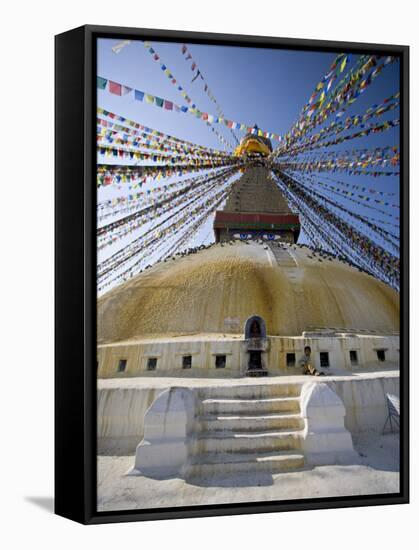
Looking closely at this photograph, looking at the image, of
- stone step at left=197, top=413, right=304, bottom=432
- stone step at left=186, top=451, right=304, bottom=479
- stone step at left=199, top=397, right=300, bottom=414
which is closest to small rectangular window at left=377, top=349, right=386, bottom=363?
stone step at left=199, top=397, right=300, bottom=414

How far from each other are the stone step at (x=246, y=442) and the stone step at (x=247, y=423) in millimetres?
159

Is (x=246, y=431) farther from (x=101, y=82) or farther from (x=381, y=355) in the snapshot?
(x=101, y=82)

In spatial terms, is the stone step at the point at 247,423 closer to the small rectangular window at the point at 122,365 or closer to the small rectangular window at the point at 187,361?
the small rectangular window at the point at 122,365

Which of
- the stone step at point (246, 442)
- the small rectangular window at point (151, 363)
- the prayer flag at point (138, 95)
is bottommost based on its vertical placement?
the stone step at point (246, 442)

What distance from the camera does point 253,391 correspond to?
929cm

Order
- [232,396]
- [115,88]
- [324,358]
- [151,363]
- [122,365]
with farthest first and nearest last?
[324,358] < [151,363] < [122,365] < [232,396] < [115,88]

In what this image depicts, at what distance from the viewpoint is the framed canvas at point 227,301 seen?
6859 mm

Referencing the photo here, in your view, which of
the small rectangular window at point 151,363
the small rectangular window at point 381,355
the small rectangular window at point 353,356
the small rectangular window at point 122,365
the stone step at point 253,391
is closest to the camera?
the stone step at point 253,391

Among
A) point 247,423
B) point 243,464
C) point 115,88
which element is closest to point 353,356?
point 247,423

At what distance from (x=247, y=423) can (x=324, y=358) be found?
8.92 feet

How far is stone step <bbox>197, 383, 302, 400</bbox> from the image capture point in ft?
30.1

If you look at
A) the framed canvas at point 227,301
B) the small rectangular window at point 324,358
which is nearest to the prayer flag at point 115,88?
the framed canvas at point 227,301

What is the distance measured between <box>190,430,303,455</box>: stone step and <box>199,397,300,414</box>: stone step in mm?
436

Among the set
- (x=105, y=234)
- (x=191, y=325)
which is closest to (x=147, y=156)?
(x=105, y=234)
